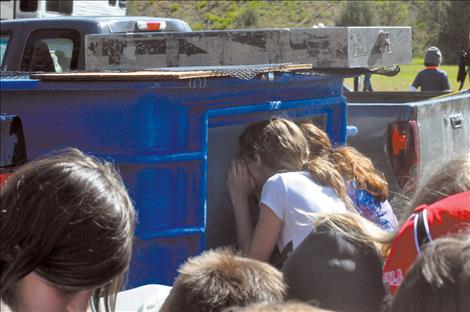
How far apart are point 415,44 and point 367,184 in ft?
146

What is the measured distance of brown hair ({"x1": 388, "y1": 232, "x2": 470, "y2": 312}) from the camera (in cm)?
182

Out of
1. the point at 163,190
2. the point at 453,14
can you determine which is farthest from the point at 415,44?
the point at 163,190

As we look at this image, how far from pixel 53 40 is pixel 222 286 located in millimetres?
5987

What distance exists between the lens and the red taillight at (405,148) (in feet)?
18.9

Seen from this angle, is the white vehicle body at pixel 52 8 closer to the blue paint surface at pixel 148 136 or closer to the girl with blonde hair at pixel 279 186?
the girl with blonde hair at pixel 279 186

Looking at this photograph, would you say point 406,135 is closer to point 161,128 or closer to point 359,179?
point 359,179

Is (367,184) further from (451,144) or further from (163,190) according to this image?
(451,144)

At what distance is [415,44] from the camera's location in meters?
47.1

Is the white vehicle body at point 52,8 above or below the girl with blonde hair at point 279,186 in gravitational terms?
above

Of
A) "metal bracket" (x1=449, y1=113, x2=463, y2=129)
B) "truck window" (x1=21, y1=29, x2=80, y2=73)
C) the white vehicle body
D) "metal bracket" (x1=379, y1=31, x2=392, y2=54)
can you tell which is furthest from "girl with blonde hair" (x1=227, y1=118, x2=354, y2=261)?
the white vehicle body

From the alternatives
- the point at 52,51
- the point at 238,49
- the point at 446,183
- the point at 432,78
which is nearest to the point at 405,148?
the point at 238,49

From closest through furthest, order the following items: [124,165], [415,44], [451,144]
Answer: [124,165], [451,144], [415,44]

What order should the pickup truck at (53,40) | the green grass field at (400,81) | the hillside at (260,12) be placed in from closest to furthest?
the pickup truck at (53,40)
the green grass field at (400,81)
the hillside at (260,12)

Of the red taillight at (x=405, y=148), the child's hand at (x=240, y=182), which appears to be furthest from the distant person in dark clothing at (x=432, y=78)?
the child's hand at (x=240, y=182)
